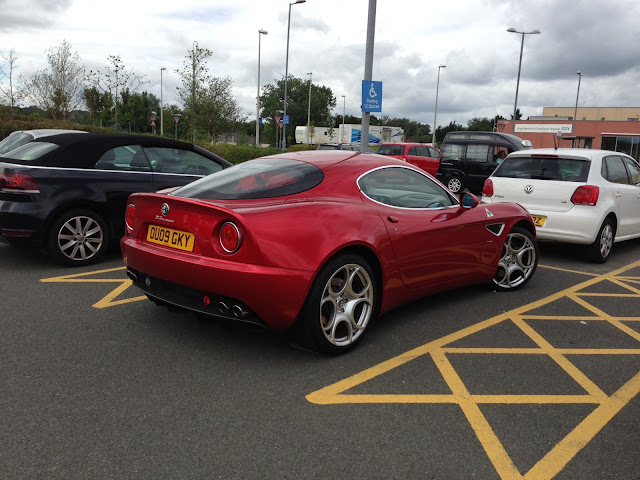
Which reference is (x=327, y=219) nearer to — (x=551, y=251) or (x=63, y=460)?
(x=63, y=460)

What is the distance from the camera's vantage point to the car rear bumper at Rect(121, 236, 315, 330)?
10.5ft

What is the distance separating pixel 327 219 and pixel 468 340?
1503 mm

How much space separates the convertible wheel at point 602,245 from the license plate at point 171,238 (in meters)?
5.59

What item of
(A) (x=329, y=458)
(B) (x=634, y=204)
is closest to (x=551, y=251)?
(B) (x=634, y=204)

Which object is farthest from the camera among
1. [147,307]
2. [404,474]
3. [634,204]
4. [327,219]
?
[634,204]

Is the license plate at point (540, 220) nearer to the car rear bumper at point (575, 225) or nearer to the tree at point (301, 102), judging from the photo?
the car rear bumper at point (575, 225)

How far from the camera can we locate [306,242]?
3342 mm

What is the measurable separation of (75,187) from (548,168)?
5.75m

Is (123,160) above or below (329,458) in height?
above

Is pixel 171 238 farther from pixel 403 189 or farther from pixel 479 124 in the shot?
pixel 479 124

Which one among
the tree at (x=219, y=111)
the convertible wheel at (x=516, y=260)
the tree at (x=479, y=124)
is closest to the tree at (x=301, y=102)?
the tree at (x=479, y=124)

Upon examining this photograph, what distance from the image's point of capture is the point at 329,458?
2492 millimetres

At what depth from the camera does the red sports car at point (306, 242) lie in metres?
3.25

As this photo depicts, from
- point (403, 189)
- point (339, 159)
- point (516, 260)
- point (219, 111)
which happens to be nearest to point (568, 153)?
point (516, 260)
